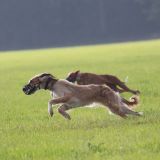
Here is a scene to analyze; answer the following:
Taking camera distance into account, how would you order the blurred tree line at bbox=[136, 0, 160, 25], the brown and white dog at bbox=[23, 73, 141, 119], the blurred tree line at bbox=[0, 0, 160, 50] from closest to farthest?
the brown and white dog at bbox=[23, 73, 141, 119], the blurred tree line at bbox=[136, 0, 160, 25], the blurred tree line at bbox=[0, 0, 160, 50]

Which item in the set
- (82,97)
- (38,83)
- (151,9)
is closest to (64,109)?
(82,97)

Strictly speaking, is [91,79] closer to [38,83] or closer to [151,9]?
[38,83]

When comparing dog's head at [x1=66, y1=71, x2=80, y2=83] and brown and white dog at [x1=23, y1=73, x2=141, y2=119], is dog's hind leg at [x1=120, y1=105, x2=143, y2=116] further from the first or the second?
dog's head at [x1=66, y1=71, x2=80, y2=83]

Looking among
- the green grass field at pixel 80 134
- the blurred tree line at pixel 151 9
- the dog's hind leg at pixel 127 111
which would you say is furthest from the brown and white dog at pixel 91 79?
the blurred tree line at pixel 151 9

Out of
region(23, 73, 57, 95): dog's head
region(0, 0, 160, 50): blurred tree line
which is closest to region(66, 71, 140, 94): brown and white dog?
region(23, 73, 57, 95): dog's head

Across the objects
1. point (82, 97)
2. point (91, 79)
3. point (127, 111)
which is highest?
point (82, 97)

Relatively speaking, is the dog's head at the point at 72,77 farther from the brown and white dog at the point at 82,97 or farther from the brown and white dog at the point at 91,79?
the brown and white dog at the point at 82,97

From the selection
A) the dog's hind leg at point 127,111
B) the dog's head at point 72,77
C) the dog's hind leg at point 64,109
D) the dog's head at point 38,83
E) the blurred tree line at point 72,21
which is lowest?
the blurred tree line at point 72,21

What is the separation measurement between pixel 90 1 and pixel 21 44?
489 inches

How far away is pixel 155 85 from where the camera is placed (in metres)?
15.3

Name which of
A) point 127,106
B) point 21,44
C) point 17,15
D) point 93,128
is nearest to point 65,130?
point 93,128

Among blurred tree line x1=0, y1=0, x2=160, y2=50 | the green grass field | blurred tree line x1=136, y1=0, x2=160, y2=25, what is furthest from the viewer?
blurred tree line x1=0, y1=0, x2=160, y2=50

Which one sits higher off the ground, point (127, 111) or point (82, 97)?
point (82, 97)

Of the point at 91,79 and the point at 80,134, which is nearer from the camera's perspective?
the point at 80,134
